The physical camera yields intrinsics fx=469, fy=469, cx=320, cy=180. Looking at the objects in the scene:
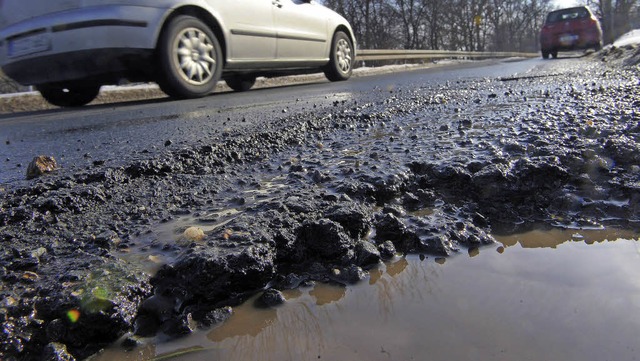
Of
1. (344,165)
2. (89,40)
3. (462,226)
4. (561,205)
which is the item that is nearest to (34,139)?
(89,40)

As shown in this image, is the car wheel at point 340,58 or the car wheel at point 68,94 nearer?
the car wheel at point 68,94

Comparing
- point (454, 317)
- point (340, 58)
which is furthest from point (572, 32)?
point (454, 317)

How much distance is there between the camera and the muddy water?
0.92 meters

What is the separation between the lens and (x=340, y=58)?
7539 millimetres

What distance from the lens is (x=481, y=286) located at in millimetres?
1148

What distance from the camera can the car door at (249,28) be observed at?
516cm

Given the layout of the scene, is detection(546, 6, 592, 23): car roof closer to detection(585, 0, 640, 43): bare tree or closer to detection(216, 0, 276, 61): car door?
detection(216, 0, 276, 61): car door

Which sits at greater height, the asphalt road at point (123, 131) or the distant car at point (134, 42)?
the distant car at point (134, 42)

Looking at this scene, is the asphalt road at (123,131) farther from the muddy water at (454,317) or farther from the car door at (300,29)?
the car door at (300,29)

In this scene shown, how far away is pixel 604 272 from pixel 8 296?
144 centimetres

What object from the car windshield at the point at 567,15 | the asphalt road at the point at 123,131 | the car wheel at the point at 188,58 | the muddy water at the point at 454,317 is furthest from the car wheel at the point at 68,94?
the car windshield at the point at 567,15

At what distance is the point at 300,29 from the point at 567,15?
13203mm

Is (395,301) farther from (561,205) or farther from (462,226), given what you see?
(561,205)

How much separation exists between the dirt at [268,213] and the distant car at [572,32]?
1473 centimetres
